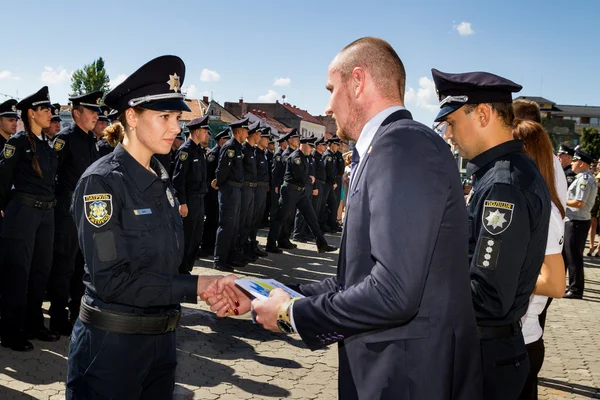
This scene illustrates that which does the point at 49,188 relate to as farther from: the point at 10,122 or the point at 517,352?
the point at 517,352

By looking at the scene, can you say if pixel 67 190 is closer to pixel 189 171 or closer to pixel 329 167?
pixel 189 171

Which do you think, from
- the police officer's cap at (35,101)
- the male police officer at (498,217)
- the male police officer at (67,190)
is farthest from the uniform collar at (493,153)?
the police officer's cap at (35,101)

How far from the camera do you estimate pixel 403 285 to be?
1.63m

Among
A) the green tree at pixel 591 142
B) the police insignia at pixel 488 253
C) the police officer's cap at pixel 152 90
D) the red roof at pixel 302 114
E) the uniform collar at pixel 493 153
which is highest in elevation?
the red roof at pixel 302 114

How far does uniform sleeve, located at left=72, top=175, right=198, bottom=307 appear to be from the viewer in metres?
2.40

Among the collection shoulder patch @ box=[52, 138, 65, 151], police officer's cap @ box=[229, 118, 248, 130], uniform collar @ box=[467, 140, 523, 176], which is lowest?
uniform collar @ box=[467, 140, 523, 176]

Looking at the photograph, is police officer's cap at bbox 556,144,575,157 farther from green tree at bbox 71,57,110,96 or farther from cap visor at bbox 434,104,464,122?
green tree at bbox 71,57,110,96

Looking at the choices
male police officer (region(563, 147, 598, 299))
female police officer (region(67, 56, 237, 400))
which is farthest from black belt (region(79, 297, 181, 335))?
male police officer (region(563, 147, 598, 299))

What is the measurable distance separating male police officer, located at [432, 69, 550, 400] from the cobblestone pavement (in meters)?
2.43

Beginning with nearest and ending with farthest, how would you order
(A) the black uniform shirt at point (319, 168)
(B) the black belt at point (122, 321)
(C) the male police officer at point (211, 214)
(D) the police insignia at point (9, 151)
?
1. (B) the black belt at point (122, 321)
2. (D) the police insignia at point (9, 151)
3. (C) the male police officer at point (211, 214)
4. (A) the black uniform shirt at point (319, 168)

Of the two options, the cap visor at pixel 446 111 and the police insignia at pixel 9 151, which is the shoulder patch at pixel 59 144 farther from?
the cap visor at pixel 446 111

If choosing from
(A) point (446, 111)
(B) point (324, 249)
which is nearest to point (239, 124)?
(B) point (324, 249)

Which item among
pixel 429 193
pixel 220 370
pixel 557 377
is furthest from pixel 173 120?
pixel 557 377

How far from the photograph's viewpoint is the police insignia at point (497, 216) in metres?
2.36
